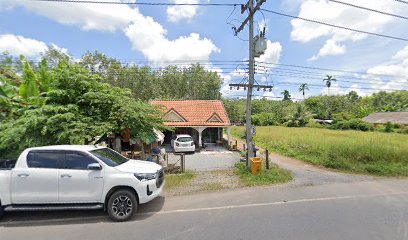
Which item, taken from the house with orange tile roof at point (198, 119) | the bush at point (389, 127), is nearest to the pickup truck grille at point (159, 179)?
the house with orange tile roof at point (198, 119)

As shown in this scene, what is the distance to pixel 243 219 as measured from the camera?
5.27 m

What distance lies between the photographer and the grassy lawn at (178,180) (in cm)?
825

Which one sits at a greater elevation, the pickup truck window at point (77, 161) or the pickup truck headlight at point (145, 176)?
the pickup truck window at point (77, 161)

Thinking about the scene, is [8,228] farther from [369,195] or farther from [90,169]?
[369,195]

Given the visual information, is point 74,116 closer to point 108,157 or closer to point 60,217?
point 108,157

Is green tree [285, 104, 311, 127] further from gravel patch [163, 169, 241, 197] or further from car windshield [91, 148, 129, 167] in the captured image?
car windshield [91, 148, 129, 167]

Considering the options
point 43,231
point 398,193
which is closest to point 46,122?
point 43,231

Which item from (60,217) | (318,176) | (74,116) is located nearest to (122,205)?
(60,217)

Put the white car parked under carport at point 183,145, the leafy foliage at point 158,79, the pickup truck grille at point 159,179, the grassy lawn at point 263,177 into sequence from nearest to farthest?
the pickup truck grille at point 159,179
the grassy lawn at point 263,177
the white car parked under carport at point 183,145
the leafy foliage at point 158,79

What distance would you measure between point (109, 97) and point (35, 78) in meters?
3.83

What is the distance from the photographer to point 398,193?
727 centimetres

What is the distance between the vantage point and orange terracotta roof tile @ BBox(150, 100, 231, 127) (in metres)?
20.3

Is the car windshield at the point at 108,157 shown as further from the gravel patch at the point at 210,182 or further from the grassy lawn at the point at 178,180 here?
the grassy lawn at the point at 178,180

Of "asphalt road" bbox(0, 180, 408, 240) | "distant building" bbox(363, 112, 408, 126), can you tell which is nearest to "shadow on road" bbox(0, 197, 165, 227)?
"asphalt road" bbox(0, 180, 408, 240)
